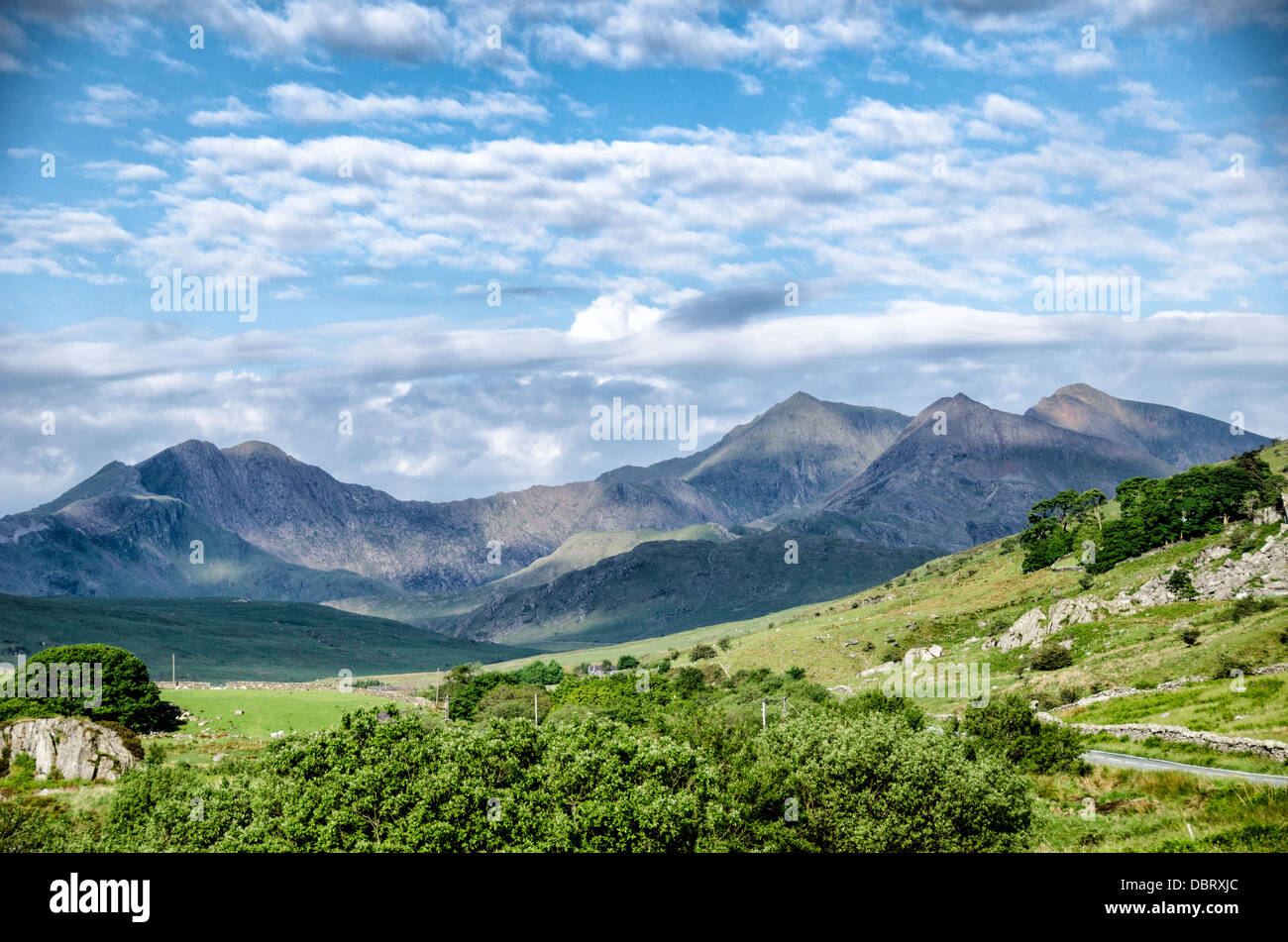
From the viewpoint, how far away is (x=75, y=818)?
78062 millimetres

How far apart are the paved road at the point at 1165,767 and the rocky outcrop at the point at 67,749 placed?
93.5 meters

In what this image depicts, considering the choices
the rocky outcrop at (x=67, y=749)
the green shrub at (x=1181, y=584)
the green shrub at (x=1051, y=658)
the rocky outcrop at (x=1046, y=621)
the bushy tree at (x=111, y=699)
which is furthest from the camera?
the bushy tree at (x=111, y=699)

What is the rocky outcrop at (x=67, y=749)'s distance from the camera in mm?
100438

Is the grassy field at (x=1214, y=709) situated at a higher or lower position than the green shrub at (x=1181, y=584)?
lower

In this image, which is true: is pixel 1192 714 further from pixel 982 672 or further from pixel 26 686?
pixel 26 686

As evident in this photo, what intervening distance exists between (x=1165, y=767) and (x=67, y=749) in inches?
4093

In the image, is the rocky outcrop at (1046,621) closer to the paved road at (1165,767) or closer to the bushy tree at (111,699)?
the paved road at (1165,767)

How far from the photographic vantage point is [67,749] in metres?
102

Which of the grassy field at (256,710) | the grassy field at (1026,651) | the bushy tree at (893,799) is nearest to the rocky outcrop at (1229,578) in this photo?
the grassy field at (1026,651)

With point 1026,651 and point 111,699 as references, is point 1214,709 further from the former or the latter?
point 111,699
